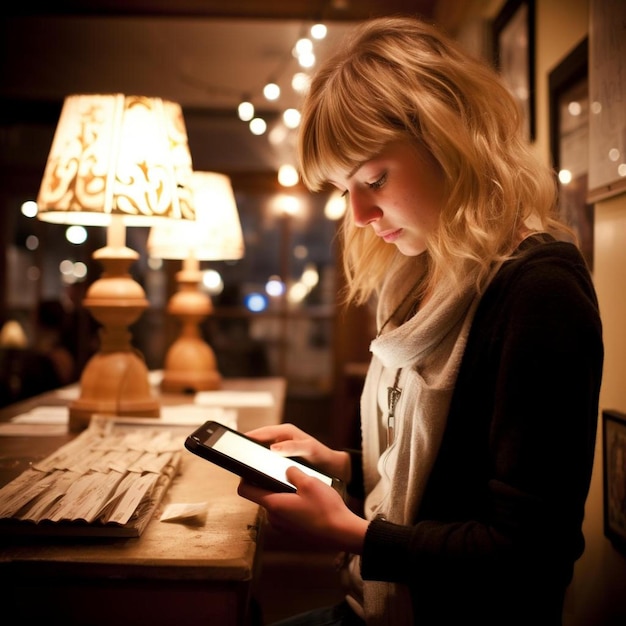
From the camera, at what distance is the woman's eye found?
3.18 ft

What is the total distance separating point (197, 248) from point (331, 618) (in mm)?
1339

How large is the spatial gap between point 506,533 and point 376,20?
0.76 metres

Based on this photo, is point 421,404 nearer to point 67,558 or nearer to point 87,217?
point 67,558

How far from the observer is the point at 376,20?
3.42ft

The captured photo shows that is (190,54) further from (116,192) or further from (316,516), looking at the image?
(316,516)

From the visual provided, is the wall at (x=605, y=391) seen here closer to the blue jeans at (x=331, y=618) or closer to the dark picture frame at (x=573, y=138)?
the dark picture frame at (x=573, y=138)

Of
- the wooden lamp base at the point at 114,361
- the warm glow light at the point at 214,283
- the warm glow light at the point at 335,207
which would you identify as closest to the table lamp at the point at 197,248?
the wooden lamp base at the point at 114,361

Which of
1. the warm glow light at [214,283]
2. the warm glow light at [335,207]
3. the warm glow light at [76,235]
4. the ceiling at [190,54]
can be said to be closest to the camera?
the ceiling at [190,54]

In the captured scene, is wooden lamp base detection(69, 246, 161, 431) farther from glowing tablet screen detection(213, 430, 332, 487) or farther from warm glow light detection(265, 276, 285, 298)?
warm glow light detection(265, 276, 285, 298)

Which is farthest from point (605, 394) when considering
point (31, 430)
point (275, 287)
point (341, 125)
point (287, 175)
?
point (275, 287)

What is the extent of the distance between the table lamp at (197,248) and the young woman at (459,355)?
1104mm

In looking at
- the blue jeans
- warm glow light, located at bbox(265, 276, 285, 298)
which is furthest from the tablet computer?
warm glow light, located at bbox(265, 276, 285, 298)

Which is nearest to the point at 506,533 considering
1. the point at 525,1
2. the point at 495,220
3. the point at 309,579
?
the point at 495,220

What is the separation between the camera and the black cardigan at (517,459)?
2.41 feet
